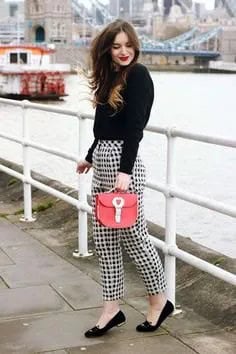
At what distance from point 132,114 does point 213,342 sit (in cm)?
120

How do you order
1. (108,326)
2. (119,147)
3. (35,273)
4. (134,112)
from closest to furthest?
1. (134,112)
2. (119,147)
3. (108,326)
4. (35,273)

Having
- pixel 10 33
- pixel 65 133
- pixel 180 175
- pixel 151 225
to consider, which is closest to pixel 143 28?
pixel 10 33

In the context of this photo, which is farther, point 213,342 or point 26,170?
point 26,170

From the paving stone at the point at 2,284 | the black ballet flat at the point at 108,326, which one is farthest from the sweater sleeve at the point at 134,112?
the paving stone at the point at 2,284

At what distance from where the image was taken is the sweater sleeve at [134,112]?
3.47 metres

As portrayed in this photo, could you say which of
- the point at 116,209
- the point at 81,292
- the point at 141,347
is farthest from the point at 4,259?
the point at 116,209

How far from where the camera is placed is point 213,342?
3.71 m

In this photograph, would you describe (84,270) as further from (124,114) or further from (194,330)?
(124,114)

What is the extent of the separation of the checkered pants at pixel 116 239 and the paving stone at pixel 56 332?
21 centimetres

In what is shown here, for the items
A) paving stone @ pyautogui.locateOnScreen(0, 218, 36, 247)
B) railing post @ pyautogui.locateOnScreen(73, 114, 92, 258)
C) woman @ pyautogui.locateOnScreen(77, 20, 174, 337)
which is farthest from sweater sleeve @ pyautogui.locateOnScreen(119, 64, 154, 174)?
paving stone @ pyautogui.locateOnScreen(0, 218, 36, 247)

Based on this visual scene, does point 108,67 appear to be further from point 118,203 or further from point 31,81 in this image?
point 31,81

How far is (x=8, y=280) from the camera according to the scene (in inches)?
192

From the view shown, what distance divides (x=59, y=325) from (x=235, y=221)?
8307mm

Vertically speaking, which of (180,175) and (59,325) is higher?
(59,325)
